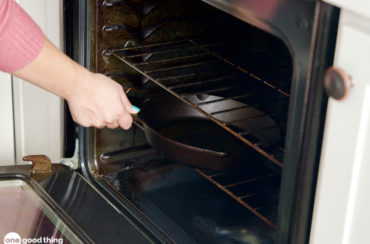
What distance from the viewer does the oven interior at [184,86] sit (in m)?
1.52

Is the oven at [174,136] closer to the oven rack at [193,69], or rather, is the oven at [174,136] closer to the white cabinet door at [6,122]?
the oven rack at [193,69]

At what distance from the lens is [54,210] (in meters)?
1.40

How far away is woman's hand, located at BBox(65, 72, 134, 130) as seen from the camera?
45.8 inches

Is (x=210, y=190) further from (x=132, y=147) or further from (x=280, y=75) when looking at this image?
(x=280, y=75)

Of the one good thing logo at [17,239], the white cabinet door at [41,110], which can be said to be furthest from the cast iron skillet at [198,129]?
the one good thing logo at [17,239]

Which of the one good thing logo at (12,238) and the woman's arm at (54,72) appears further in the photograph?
the one good thing logo at (12,238)

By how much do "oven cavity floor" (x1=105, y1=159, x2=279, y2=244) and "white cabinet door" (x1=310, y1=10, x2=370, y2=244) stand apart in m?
0.48

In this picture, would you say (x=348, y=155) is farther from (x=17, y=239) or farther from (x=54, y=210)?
(x=17, y=239)

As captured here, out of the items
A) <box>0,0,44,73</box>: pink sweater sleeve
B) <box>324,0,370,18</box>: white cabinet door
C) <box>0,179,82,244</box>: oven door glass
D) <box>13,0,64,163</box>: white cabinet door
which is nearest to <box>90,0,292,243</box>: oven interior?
<box>13,0,64,163</box>: white cabinet door

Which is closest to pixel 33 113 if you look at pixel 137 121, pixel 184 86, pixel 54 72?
pixel 137 121

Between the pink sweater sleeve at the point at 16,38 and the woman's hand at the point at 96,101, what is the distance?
118 millimetres

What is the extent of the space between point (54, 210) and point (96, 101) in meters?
0.35

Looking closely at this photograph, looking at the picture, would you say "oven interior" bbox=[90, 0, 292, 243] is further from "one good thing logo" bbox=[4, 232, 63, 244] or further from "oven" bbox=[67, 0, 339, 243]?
"one good thing logo" bbox=[4, 232, 63, 244]

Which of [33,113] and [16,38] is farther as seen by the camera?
[33,113]
